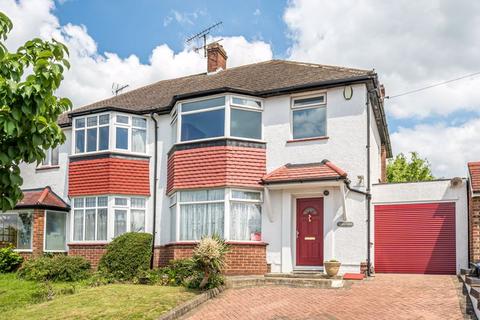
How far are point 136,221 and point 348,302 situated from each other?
9604 mm

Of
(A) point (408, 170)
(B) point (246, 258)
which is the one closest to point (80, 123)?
(B) point (246, 258)

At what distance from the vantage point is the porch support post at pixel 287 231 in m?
15.8

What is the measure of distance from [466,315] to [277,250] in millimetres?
7047

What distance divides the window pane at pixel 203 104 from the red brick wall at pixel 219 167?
1.45m

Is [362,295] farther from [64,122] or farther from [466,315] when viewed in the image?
[64,122]

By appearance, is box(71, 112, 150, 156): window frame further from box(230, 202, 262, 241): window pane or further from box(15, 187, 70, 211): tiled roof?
box(230, 202, 262, 241): window pane

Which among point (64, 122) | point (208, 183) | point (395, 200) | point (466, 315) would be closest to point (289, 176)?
point (208, 183)

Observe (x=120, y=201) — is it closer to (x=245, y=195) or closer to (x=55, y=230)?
(x=55, y=230)

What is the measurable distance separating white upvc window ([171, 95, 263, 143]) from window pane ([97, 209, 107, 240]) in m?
4.06

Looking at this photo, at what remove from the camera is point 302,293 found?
1269cm

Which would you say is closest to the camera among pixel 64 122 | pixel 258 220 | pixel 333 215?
pixel 333 215

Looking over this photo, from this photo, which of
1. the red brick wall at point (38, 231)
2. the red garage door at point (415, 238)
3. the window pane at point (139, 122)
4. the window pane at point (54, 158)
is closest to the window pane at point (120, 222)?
the red brick wall at point (38, 231)

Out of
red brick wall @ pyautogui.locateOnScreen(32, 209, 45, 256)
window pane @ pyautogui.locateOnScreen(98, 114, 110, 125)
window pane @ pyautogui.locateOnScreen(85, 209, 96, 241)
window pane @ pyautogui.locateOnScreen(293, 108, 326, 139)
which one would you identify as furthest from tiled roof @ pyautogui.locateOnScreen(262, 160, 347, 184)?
red brick wall @ pyautogui.locateOnScreen(32, 209, 45, 256)

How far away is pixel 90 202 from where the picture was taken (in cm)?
1889
